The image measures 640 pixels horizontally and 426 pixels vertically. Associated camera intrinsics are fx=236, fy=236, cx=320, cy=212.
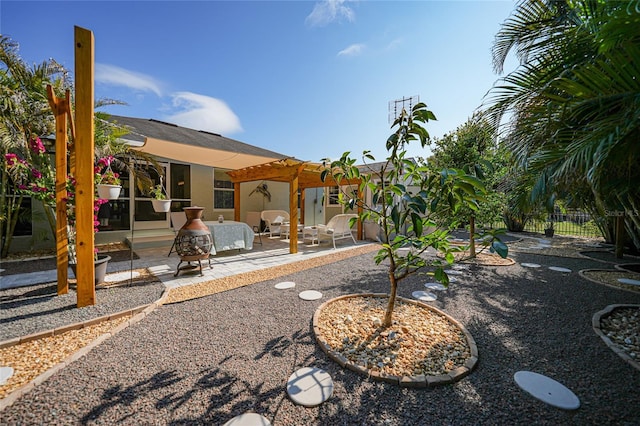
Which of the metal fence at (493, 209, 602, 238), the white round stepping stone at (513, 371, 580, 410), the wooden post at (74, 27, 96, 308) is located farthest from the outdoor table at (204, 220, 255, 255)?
the metal fence at (493, 209, 602, 238)

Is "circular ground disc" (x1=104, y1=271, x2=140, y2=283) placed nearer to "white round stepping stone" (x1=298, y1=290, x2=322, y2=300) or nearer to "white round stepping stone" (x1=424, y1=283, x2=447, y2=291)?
"white round stepping stone" (x1=298, y1=290, x2=322, y2=300)

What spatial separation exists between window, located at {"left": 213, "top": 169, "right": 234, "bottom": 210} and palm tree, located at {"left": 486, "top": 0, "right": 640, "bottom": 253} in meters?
9.31

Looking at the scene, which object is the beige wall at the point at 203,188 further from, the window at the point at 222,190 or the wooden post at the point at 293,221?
the wooden post at the point at 293,221

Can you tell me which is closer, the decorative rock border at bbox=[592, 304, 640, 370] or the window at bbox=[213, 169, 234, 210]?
the decorative rock border at bbox=[592, 304, 640, 370]

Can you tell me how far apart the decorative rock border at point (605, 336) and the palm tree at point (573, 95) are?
50.7 inches

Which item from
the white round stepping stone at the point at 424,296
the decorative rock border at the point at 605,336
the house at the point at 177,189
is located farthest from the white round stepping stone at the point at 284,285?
the decorative rock border at the point at 605,336

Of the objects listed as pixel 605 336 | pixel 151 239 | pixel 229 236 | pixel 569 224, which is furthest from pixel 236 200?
pixel 569 224

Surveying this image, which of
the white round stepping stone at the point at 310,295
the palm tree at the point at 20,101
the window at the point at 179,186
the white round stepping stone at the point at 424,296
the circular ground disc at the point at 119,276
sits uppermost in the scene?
the palm tree at the point at 20,101

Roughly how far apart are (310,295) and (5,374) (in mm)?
2899

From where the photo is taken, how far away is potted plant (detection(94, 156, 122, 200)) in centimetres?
340

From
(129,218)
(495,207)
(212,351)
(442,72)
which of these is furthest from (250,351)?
(129,218)

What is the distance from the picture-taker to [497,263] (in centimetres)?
559

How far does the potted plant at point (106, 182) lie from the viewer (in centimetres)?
340

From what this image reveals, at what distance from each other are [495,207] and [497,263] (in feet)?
5.09
